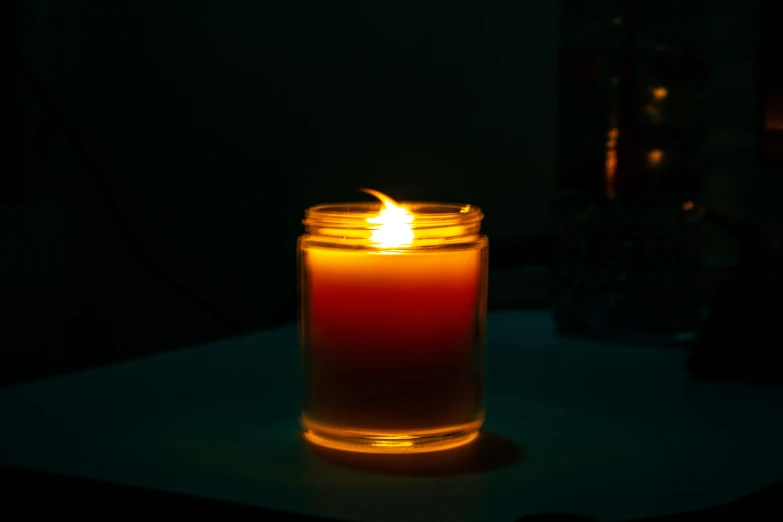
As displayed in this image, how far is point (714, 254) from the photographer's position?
109 cm

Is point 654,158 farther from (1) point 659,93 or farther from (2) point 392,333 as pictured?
(2) point 392,333

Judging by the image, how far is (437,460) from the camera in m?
0.47

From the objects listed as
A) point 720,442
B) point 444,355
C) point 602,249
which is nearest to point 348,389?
point 444,355

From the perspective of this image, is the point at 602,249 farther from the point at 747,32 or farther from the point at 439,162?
the point at 747,32

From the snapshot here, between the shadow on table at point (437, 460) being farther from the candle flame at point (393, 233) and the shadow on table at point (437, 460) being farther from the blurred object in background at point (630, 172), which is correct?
the blurred object in background at point (630, 172)

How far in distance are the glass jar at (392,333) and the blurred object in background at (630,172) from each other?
1.14 ft

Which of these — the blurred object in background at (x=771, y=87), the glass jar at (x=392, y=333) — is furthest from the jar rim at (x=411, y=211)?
the blurred object in background at (x=771, y=87)

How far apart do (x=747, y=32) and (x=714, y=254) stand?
0.86 feet

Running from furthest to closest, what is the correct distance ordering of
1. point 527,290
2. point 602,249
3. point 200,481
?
point 527,290, point 602,249, point 200,481

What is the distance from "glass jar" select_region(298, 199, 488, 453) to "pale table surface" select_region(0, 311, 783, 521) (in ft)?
0.11

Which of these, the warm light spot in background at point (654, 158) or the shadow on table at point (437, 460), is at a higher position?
the warm light spot in background at point (654, 158)

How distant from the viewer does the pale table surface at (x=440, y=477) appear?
1.35 feet

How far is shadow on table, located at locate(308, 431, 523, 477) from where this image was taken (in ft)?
1.48

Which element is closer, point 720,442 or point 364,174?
point 720,442
